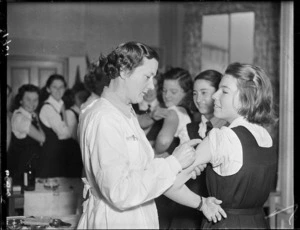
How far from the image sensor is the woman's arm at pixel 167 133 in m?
1.97

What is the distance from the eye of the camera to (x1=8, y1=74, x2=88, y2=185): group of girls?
2648mm

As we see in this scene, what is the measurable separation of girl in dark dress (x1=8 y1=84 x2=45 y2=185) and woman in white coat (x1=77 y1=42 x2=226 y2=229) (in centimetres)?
102

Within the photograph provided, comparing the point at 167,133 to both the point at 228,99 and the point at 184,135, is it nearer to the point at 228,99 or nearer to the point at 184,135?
the point at 184,135

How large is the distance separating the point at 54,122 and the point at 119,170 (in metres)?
1.97

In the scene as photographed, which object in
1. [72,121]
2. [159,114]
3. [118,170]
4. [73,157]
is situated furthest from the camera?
[72,121]

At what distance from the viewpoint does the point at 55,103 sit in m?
3.21

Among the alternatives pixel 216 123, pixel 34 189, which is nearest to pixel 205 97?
pixel 216 123

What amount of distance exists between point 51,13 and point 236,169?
1.08 metres

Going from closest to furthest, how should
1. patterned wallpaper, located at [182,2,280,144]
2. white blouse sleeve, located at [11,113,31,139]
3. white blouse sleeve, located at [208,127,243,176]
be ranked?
white blouse sleeve, located at [208,127,243,176]
white blouse sleeve, located at [11,113,31,139]
patterned wallpaper, located at [182,2,280,144]

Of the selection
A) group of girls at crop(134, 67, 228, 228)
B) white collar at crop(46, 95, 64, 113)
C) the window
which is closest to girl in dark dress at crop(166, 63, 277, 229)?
group of girls at crop(134, 67, 228, 228)

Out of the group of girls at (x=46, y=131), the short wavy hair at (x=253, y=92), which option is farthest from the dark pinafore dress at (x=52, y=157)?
the short wavy hair at (x=253, y=92)

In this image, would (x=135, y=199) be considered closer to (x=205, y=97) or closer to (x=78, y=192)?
(x=205, y=97)

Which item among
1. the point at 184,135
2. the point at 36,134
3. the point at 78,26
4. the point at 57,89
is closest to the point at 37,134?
the point at 36,134

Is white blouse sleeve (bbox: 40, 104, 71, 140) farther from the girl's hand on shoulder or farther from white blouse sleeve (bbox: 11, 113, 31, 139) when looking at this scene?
the girl's hand on shoulder
